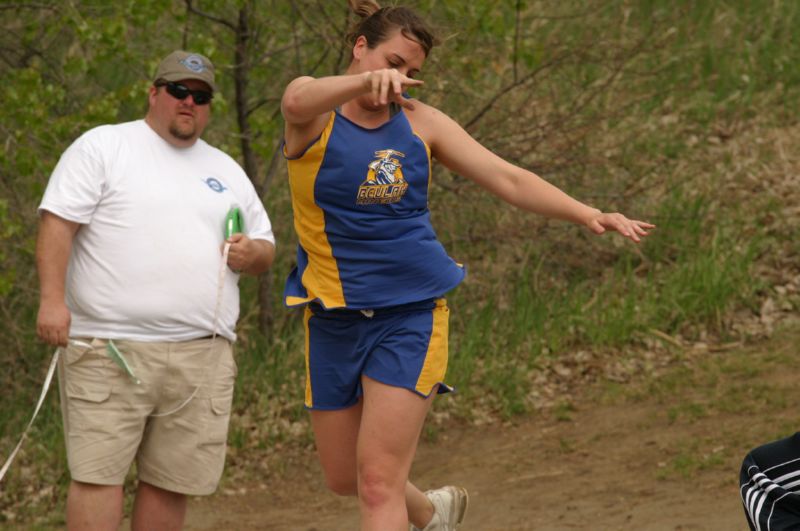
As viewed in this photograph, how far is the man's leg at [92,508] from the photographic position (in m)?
4.78

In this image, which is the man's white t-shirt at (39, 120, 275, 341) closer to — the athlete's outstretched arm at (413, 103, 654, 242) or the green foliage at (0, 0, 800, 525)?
the athlete's outstretched arm at (413, 103, 654, 242)

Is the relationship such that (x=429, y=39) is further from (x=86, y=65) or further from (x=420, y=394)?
(x=86, y=65)

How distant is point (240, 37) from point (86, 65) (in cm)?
130

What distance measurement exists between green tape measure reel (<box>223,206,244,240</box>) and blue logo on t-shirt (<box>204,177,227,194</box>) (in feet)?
0.28

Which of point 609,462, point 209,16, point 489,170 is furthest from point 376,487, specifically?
point 209,16

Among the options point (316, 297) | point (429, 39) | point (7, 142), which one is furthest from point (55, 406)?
point (429, 39)

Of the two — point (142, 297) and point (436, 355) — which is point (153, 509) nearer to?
point (142, 297)

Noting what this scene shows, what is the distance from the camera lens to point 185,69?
4.99m

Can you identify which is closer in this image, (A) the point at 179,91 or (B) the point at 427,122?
(B) the point at 427,122

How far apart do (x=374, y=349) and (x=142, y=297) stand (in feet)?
3.38

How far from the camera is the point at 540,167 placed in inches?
340

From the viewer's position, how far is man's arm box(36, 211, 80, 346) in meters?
4.64

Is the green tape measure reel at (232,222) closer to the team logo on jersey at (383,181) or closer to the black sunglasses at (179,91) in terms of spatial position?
the black sunglasses at (179,91)

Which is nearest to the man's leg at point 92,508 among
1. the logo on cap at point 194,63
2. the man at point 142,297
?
the man at point 142,297
